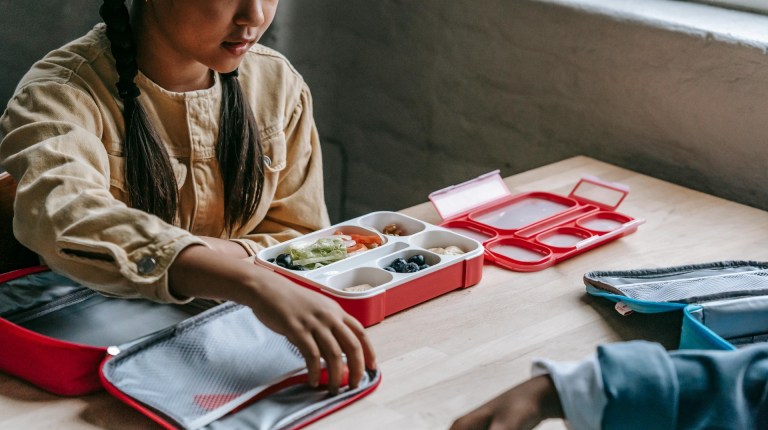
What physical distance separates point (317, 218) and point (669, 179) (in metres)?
0.71

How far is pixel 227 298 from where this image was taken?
922 millimetres

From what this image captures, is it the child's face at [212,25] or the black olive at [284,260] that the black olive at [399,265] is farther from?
the child's face at [212,25]

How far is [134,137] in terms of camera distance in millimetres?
1244

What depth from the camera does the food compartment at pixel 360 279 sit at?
3.76ft

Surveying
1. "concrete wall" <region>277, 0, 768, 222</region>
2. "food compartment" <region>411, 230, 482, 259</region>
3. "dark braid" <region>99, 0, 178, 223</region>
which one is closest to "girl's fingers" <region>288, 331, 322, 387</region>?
"food compartment" <region>411, 230, 482, 259</region>

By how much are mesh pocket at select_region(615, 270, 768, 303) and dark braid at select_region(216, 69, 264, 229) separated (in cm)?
56

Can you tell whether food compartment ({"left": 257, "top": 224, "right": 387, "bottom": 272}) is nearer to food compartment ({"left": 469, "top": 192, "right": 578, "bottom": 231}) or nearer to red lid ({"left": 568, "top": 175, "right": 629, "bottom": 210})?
food compartment ({"left": 469, "top": 192, "right": 578, "bottom": 231})

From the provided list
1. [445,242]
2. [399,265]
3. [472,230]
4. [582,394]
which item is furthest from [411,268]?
[582,394]

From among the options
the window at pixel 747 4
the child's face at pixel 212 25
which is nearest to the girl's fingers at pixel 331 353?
the child's face at pixel 212 25

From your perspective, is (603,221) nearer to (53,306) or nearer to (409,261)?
(409,261)

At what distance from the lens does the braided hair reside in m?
1.23

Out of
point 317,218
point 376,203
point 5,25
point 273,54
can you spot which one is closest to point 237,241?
point 317,218

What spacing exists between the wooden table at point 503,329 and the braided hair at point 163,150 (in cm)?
27

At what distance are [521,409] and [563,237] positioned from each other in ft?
2.14
